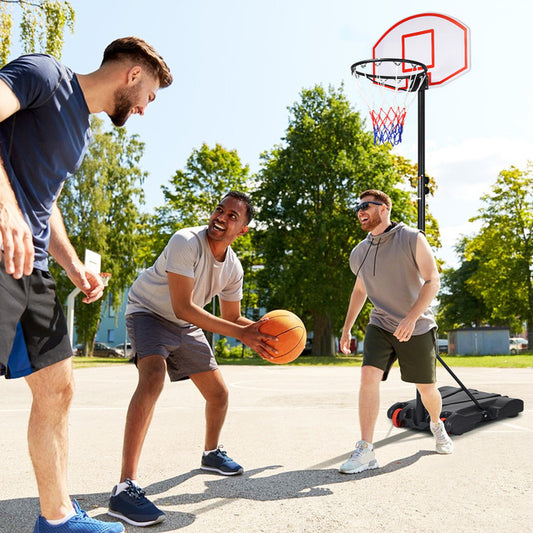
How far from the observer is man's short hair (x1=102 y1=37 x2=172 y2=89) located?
316 centimetres

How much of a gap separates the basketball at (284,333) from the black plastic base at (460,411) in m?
2.81

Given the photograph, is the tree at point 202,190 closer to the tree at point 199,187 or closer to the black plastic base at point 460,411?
the tree at point 199,187

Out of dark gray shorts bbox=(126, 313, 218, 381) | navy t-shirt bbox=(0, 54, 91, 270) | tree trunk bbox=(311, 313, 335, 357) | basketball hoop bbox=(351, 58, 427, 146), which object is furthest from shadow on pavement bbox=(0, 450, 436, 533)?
tree trunk bbox=(311, 313, 335, 357)

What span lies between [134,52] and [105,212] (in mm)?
36541

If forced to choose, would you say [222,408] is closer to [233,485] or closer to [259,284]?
[233,485]

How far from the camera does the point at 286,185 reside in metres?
33.4

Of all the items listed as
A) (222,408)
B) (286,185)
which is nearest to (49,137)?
(222,408)

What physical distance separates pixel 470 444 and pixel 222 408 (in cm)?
265

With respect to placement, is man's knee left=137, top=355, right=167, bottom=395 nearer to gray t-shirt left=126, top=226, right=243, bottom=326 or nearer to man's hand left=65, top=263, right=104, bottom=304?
gray t-shirt left=126, top=226, right=243, bottom=326

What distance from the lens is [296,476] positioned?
190 inches

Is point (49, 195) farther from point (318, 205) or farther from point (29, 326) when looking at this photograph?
point (318, 205)

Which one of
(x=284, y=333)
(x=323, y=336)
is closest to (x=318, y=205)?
(x=323, y=336)

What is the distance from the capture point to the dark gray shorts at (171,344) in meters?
4.39

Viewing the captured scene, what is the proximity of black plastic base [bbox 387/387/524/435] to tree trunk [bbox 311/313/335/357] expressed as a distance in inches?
1055
